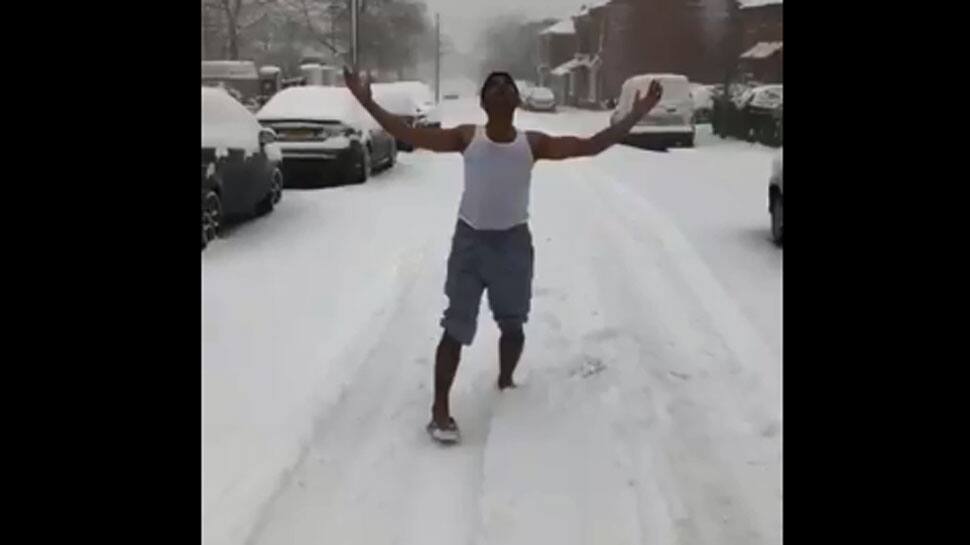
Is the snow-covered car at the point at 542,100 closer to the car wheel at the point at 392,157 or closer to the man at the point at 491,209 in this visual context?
the car wheel at the point at 392,157

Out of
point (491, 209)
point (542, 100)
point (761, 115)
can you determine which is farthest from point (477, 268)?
point (542, 100)

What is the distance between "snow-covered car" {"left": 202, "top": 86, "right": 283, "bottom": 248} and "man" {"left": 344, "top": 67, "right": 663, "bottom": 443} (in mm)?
5316

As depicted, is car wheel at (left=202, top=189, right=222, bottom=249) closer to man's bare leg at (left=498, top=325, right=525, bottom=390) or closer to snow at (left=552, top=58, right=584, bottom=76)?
man's bare leg at (left=498, top=325, right=525, bottom=390)

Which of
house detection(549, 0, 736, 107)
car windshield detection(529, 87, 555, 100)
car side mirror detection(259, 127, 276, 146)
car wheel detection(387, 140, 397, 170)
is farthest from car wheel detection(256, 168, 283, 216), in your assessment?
house detection(549, 0, 736, 107)

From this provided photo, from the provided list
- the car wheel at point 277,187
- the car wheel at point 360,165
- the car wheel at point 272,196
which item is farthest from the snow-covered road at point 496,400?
the car wheel at point 360,165

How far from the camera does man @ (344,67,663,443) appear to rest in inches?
192

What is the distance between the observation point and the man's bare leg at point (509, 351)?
5.46 metres
